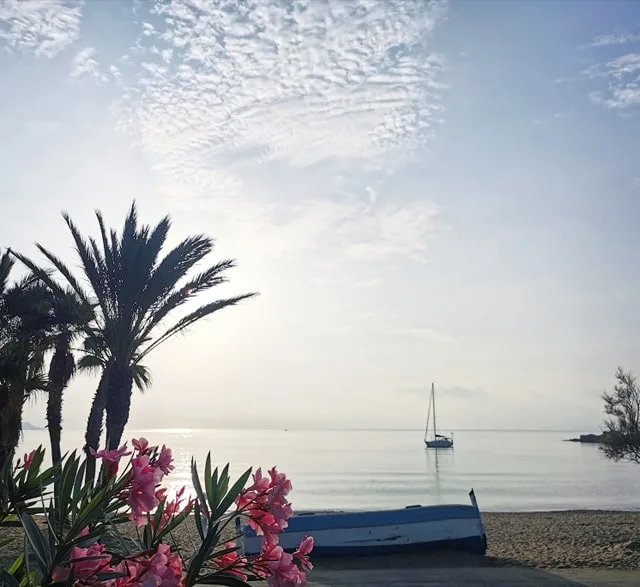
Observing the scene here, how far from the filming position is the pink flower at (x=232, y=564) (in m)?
2.74

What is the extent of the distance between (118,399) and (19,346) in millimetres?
2742

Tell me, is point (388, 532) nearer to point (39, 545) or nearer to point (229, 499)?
point (229, 499)

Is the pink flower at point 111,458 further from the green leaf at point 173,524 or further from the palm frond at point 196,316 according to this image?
the palm frond at point 196,316

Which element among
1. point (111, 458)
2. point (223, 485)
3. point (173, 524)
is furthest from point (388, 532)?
point (111, 458)

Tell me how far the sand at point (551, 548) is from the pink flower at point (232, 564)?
319 inches

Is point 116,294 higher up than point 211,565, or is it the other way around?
point 116,294

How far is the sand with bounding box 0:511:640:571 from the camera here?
12875 mm

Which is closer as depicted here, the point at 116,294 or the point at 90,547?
the point at 90,547

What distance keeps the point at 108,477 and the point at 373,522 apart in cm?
1218

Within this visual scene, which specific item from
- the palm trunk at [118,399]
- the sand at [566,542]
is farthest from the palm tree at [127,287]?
the sand at [566,542]

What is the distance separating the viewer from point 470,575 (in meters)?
11.1

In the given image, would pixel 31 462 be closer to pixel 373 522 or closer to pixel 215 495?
pixel 215 495

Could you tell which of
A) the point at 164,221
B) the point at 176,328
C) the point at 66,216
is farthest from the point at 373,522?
the point at 66,216

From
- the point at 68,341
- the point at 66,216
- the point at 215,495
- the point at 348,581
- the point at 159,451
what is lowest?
the point at 348,581
